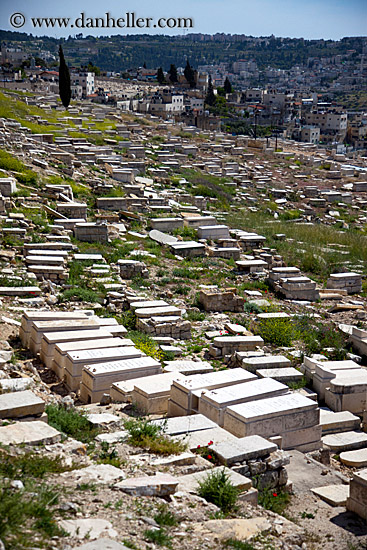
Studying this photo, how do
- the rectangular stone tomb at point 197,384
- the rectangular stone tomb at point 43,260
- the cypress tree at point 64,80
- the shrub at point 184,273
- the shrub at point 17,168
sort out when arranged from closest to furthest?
the rectangular stone tomb at point 197,384, the rectangular stone tomb at point 43,260, the shrub at point 184,273, the shrub at point 17,168, the cypress tree at point 64,80

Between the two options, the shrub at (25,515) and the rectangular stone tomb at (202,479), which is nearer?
the shrub at (25,515)

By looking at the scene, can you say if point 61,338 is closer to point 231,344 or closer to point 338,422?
point 231,344

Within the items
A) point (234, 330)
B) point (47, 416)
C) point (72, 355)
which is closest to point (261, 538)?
point (47, 416)

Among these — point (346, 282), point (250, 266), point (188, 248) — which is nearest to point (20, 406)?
point (250, 266)

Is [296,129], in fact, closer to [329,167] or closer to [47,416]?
[329,167]

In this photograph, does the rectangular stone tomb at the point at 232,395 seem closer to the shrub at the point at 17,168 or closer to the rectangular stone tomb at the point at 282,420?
the rectangular stone tomb at the point at 282,420

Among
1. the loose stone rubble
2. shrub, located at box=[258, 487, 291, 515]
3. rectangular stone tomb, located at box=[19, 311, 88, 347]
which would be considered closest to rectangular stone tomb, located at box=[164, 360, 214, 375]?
the loose stone rubble

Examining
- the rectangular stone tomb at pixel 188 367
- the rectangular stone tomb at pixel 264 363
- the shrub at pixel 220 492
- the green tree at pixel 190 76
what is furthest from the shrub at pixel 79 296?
the green tree at pixel 190 76

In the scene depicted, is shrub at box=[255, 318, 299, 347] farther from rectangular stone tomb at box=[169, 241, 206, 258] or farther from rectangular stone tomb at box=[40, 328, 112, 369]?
rectangular stone tomb at box=[169, 241, 206, 258]
